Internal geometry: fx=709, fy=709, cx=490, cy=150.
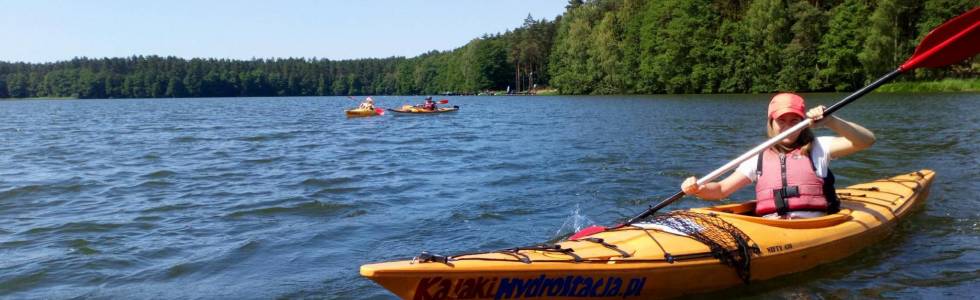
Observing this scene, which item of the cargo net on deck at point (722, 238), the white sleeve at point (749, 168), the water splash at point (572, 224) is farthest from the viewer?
the water splash at point (572, 224)

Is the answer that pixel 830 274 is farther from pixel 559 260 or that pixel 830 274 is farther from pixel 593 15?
pixel 593 15

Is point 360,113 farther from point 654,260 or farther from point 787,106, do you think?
point 654,260

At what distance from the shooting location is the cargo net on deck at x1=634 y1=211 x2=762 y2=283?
16.3 ft

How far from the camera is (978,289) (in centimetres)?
522

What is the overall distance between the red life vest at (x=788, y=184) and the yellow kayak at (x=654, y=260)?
16 cm

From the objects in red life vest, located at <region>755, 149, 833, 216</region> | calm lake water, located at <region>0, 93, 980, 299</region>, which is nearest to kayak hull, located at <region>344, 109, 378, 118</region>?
calm lake water, located at <region>0, 93, 980, 299</region>

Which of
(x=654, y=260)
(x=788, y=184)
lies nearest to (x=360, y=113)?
(x=788, y=184)

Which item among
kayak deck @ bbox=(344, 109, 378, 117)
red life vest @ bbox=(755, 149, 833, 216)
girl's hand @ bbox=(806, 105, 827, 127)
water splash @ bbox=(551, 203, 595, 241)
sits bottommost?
water splash @ bbox=(551, 203, 595, 241)

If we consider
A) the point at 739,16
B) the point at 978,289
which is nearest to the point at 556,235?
the point at 978,289

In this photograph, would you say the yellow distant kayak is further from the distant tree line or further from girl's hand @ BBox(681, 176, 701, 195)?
girl's hand @ BBox(681, 176, 701, 195)

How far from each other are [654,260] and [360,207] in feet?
17.1

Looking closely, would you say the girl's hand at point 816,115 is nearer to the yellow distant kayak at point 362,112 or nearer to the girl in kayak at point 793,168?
the girl in kayak at point 793,168

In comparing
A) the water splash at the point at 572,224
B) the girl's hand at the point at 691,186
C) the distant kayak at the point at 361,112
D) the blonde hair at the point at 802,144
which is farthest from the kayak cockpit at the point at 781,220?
the distant kayak at the point at 361,112

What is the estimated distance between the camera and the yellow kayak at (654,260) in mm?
4098
